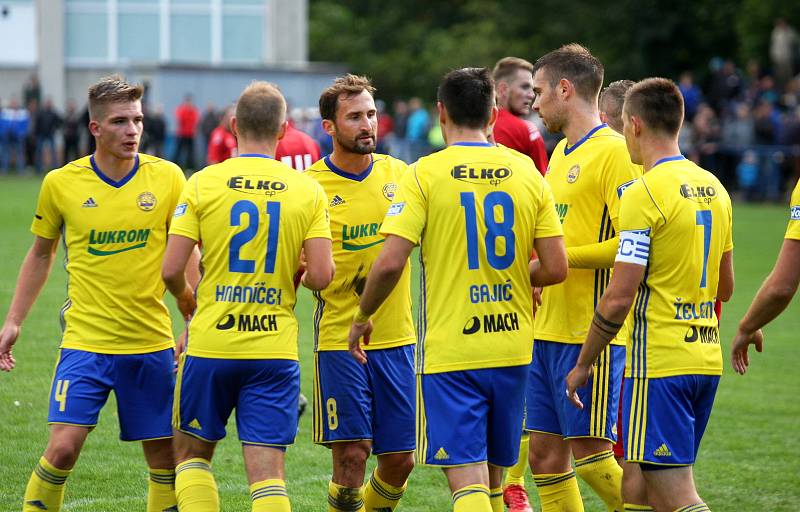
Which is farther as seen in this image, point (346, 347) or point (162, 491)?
point (346, 347)

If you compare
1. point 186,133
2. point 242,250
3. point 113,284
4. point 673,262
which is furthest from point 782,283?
point 186,133

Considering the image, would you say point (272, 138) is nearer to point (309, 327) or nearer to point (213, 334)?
point (213, 334)

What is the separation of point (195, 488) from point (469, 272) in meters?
1.62

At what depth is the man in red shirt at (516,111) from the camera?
7.82m

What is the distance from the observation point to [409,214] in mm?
5574

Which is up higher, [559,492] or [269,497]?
[269,497]

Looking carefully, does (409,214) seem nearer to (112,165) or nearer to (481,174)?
(481,174)

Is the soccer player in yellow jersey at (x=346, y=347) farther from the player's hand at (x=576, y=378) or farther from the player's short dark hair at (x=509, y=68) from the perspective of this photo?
the player's short dark hair at (x=509, y=68)

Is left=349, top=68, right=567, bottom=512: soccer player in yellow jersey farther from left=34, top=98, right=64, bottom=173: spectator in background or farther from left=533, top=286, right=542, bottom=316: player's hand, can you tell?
left=34, top=98, right=64, bottom=173: spectator in background

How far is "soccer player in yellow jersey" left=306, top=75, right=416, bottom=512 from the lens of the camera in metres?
6.45

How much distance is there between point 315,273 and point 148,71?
33181mm

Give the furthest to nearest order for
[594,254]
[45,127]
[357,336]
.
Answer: [45,127], [594,254], [357,336]

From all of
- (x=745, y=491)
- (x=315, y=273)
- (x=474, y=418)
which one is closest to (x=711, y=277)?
(x=474, y=418)

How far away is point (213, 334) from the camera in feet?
18.4
